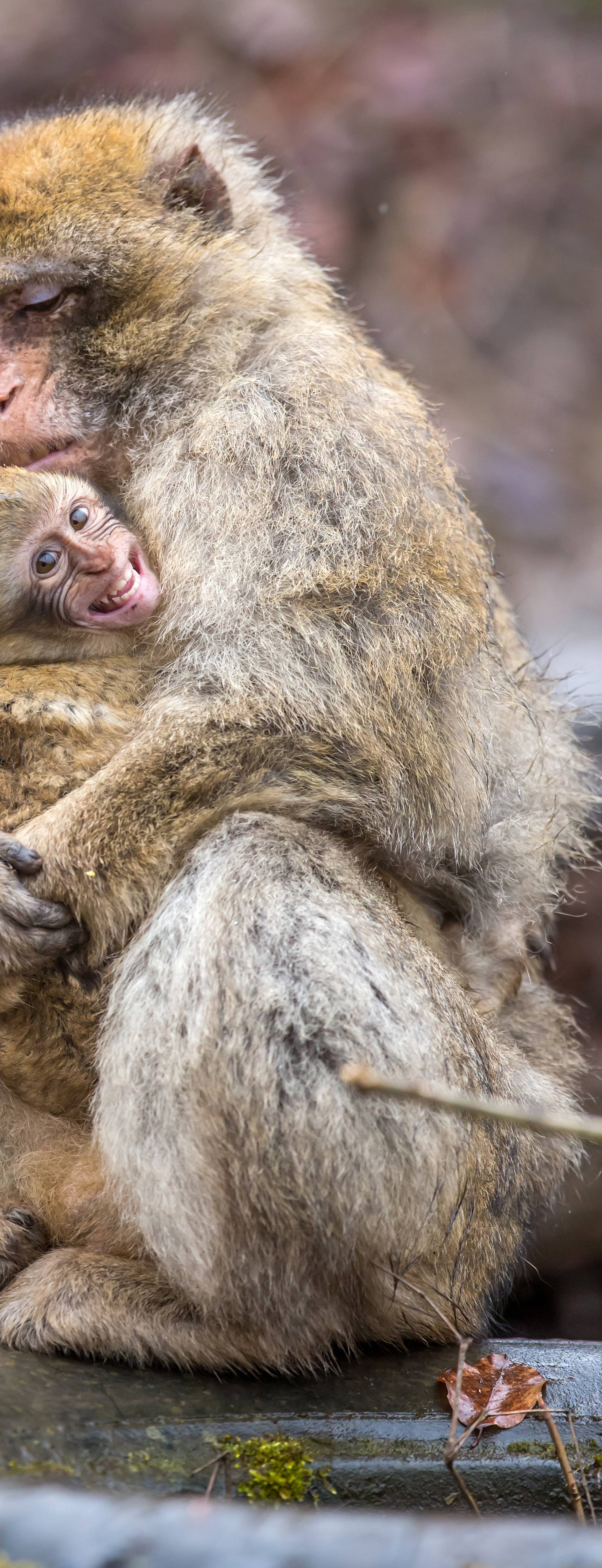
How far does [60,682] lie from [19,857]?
440 millimetres

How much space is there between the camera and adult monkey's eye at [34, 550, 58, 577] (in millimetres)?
3006

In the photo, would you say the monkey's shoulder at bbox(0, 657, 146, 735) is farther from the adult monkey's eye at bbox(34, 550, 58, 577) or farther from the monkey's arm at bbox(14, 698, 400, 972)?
the adult monkey's eye at bbox(34, 550, 58, 577)

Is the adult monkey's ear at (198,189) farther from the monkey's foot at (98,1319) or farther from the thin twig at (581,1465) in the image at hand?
the thin twig at (581,1465)

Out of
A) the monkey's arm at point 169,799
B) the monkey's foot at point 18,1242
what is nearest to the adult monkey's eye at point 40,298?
the monkey's arm at point 169,799

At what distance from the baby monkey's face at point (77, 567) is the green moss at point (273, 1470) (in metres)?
1.74

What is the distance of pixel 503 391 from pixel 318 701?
631 centimetres

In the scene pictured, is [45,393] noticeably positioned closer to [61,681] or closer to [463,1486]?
[61,681]

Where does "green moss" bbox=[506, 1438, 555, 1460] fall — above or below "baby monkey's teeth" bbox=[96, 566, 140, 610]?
below

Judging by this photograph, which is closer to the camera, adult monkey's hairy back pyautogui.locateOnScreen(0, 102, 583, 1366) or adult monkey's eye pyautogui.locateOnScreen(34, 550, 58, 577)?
adult monkey's hairy back pyautogui.locateOnScreen(0, 102, 583, 1366)

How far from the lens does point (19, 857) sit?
270 cm

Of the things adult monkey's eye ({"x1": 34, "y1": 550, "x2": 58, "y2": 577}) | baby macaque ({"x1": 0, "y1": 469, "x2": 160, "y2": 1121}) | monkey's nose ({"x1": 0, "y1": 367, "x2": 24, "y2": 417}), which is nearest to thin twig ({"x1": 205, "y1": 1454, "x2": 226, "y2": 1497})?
baby macaque ({"x1": 0, "y1": 469, "x2": 160, "y2": 1121})

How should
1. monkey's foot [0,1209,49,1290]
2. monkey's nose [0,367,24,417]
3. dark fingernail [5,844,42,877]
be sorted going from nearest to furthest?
1. dark fingernail [5,844,42,877]
2. monkey's foot [0,1209,49,1290]
3. monkey's nose [0,367,24,417]

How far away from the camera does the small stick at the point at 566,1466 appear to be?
245 centimetres

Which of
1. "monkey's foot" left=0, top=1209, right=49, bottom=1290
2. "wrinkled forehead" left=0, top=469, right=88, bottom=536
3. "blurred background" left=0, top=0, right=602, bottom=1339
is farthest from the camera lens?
"blurred background" left=0, top=0, right=602, bottom=1339
